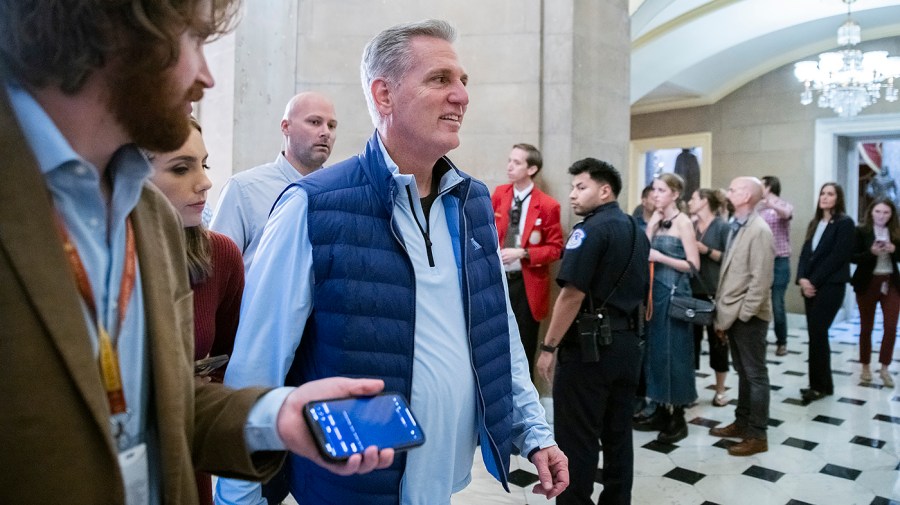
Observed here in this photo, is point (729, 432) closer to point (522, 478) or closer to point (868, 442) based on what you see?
point (868, 442)

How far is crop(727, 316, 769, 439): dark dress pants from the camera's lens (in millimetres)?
4367

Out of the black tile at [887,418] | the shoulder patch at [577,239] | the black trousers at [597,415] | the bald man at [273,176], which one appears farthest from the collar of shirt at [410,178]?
the black tile at [887,418]

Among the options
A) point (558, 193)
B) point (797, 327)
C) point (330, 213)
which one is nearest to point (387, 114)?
point (330, 213)

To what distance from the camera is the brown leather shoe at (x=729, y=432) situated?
473 centimetres

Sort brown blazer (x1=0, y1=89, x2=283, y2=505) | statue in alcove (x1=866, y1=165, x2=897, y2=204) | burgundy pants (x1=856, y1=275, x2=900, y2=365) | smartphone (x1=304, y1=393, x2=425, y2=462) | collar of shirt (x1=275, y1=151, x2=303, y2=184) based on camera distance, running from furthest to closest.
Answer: statue in alcove (x1=866, y1=165, x2=897, y2=204)
burgundy pants (x1=856, y1=275, x2=900, y2=365)
collar of shirt (x1=275, y1=151, x2=303, y2=184)
smartphone (x1=304, y1=393, x2=425, y2=462)
brown blazer (x1=0, y1=89, x2=283, y2=505)

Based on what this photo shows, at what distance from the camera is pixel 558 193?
16.3 feet

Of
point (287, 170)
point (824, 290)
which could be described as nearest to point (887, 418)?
point (824, 290)

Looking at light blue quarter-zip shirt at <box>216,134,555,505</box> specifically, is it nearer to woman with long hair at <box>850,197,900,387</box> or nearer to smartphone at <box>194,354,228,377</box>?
smartphone at <box>194,354,228,377</box>

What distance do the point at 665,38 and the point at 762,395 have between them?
6696 millimetres

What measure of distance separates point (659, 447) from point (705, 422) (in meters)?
0.80

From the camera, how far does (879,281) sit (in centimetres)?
642

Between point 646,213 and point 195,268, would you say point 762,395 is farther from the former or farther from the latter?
point 195,268

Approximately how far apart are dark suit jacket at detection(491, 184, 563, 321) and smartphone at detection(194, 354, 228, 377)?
3150mm

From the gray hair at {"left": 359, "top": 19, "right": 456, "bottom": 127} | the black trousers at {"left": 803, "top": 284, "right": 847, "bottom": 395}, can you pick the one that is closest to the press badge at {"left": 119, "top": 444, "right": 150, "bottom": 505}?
the gray hair at {"left": 359, "top": 19, "right": 456, "bottom": 127}
